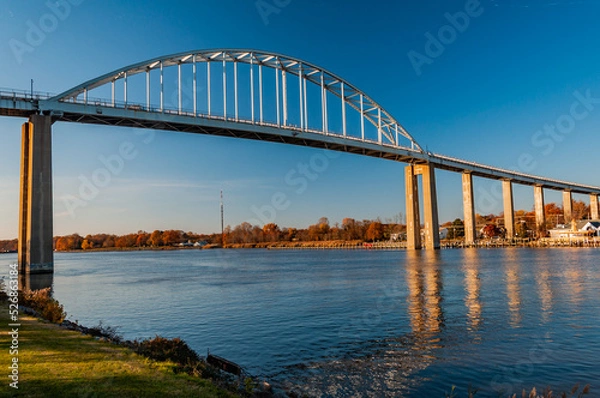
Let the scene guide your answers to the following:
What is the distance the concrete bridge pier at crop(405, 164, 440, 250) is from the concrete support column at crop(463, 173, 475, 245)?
46.6ft

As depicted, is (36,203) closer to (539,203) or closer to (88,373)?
(88,373)

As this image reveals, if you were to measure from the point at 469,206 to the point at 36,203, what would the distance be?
73.0 metres

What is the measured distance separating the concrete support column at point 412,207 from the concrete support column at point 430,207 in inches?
74.6

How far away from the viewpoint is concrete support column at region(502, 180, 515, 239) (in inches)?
3477

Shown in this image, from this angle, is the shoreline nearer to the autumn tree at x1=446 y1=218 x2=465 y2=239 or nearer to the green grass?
the autumn tree at x1=446 y1=218 x2=465 y2=239

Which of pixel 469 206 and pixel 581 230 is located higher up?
pixel 469 206

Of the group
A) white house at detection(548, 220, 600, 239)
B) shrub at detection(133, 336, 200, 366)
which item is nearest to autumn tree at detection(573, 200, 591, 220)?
white house at detection(548, 220, 600, 239)

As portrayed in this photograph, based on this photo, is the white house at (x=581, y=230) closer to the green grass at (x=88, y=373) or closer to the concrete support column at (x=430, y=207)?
the concrete support column at (x=430, y=207)

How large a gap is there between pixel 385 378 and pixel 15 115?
39.6 m

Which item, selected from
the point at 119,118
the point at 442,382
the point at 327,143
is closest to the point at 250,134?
the point at 327,143

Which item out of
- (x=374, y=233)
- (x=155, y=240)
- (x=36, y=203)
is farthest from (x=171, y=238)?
(x=36, y=203)

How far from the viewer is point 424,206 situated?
2790 inches

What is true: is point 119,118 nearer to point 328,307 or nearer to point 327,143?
point 327,143

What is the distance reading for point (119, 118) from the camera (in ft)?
147
